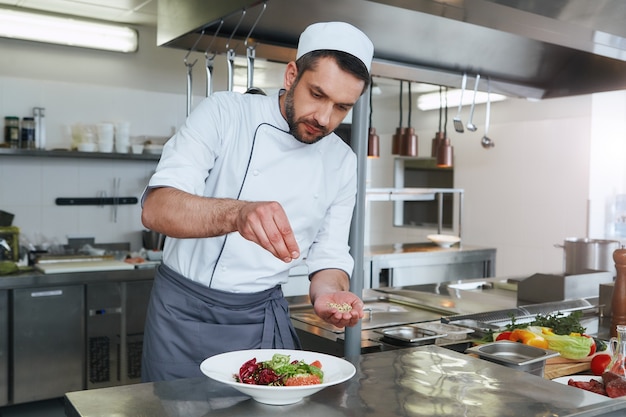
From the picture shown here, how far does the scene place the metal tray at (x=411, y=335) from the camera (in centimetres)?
208

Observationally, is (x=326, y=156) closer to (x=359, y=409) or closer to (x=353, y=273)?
(x=353, y=273)

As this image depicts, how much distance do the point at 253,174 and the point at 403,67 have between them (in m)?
1.51

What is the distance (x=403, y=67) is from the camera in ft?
10.3

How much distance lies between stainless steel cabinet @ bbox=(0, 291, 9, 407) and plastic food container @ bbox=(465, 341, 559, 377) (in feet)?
10.9

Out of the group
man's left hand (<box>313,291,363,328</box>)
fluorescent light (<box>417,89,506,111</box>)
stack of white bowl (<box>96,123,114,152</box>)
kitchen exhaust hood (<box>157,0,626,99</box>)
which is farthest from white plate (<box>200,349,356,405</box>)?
fluorescent light (<box>417,89,506,111</box>)

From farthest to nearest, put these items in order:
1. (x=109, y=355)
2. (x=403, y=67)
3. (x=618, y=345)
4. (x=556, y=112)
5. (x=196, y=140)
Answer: (x=556, y=112), (x=109, y=355), (x=403, y=67), (x=196, y=140), (x=618, y=345)

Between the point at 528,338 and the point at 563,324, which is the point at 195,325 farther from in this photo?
the point at 563,324

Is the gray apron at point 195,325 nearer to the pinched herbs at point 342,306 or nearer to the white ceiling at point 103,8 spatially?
the pinched herbs at point 342,306

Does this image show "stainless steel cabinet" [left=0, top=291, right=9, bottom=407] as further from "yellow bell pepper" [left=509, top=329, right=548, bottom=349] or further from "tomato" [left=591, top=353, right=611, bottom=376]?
"tomato" [left=591, top=353, right=611, bottom=376]

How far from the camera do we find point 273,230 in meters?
1.16

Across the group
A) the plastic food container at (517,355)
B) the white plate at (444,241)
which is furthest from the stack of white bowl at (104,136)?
the plastic food container at (517,355)

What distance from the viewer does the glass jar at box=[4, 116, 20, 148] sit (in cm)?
476

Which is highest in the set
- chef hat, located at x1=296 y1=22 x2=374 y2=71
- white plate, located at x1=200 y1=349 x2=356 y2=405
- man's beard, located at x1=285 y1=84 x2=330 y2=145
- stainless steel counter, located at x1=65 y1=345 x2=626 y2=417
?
chef hat, located at x1=296 y1=22 x2=374 y2=71

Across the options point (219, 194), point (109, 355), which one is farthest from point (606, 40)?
point (109, 355)
